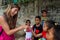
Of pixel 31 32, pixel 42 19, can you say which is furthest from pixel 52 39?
pixel 42 19

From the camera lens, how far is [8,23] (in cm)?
443

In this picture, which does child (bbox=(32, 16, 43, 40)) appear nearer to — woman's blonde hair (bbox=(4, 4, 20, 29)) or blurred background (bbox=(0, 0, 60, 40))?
blurred background (bbox=(0, 0, 60, 40))

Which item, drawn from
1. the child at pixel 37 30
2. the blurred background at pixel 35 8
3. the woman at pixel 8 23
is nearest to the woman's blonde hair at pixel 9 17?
the woman at pixel 8 23

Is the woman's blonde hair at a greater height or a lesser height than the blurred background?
greater

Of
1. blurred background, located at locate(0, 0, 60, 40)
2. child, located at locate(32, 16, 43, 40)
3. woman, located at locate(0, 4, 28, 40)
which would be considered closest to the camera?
woman, located at locate(0, 4, 28, 40)

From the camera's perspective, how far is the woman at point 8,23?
432 cm

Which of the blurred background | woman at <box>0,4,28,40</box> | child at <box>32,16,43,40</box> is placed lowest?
the blurred background

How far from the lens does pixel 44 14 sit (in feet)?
23.4

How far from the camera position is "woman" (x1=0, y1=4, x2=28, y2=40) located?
4.32m

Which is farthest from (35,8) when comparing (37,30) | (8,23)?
(8,23)

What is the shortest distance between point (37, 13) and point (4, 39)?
13.3 ft

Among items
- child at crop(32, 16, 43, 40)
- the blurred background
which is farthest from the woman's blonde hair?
the blurred background

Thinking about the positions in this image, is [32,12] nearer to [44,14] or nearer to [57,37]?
[44,14]

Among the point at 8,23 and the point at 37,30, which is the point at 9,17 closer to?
the point at 8,23
